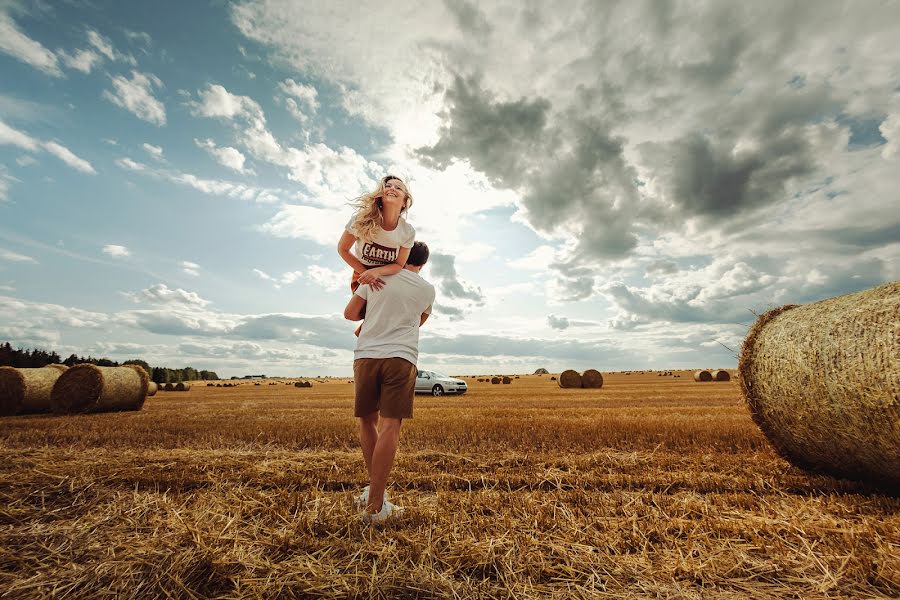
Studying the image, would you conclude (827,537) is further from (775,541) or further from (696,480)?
(696,480)

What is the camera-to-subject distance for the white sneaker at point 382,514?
3.42 metres

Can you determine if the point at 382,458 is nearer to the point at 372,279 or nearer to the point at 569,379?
the point at 372,279

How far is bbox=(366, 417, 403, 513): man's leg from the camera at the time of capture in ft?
11.3

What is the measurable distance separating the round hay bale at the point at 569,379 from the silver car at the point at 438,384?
749 cm

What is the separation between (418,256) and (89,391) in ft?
52.3

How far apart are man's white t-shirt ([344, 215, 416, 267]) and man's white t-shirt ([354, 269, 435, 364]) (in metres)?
0.19

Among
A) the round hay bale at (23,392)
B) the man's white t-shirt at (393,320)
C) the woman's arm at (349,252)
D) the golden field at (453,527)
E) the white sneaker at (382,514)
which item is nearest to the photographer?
the golden field at (453,527)

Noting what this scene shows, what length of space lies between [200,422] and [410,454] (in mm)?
7146

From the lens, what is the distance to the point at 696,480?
186 inches

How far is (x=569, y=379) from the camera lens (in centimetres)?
2936

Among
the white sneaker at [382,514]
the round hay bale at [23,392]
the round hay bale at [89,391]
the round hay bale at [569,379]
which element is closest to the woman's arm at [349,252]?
the white sneaker at [382,514]

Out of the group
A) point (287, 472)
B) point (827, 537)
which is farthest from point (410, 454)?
point (827, 537)

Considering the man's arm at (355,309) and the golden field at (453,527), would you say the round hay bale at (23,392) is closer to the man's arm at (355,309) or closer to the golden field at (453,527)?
the golden field at (453,527)

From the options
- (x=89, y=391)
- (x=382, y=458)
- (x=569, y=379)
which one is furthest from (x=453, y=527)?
(x=569, y=379)
